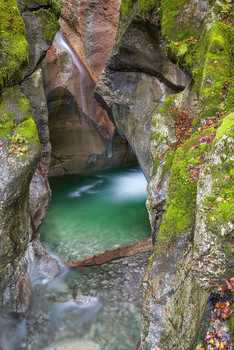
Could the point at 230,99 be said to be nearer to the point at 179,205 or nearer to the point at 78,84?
the point at 179,205

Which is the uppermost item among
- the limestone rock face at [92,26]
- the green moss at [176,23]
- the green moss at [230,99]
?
the limestone rock face at [92,26]

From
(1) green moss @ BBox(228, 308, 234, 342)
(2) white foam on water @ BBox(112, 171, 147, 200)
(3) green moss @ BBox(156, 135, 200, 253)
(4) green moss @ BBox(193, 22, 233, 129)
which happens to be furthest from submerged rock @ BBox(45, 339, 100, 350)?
(2) white foam on water @ BBox(112, 171, 147, 200)

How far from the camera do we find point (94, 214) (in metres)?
12.3

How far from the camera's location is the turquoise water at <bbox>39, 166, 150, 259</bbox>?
9.53m

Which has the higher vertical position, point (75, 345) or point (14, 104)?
point (14, 104)

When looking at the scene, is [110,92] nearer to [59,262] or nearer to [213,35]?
[213,35]

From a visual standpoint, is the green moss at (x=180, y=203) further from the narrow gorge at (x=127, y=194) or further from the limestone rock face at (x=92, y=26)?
the limestone rock face at (x=92, y=26)

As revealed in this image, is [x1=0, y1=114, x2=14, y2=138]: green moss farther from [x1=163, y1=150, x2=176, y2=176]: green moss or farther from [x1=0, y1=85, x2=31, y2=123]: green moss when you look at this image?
[x1=163, y1=150, x2=176, y2=176]: green moss

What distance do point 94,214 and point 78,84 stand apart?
7657mm

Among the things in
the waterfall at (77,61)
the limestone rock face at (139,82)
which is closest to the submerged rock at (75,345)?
the limestone rock face at (139,82)

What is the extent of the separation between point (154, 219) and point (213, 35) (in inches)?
192

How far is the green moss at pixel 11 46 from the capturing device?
5.75m

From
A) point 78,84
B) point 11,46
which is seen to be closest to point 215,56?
point 11,46

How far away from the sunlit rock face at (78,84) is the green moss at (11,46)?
257 inches
